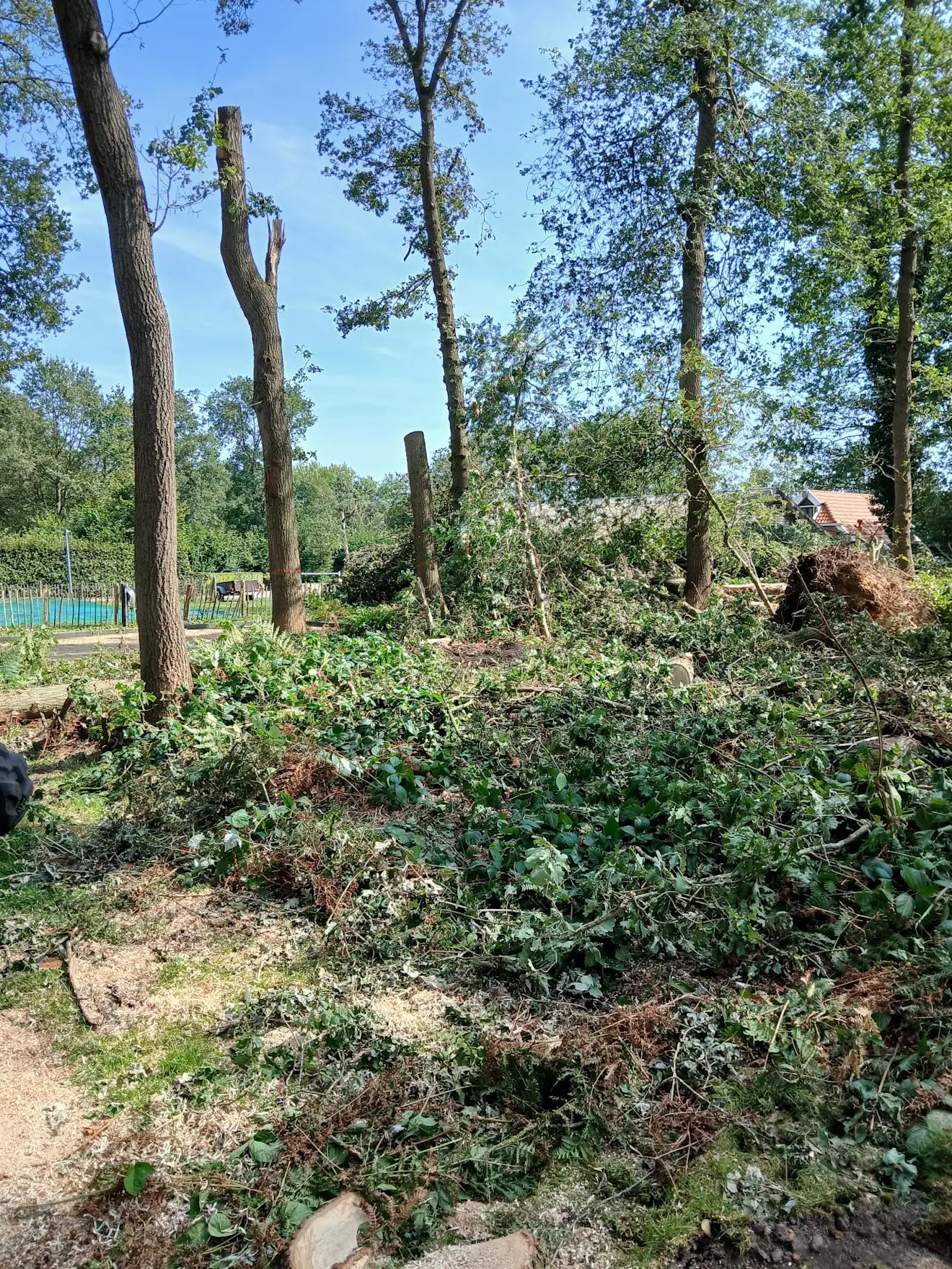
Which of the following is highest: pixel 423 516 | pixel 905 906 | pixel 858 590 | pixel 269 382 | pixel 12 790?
pixel 269 382

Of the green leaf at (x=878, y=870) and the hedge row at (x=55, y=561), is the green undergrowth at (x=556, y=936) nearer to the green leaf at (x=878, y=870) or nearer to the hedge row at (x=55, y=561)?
the green leaf at (x=878, y=870)

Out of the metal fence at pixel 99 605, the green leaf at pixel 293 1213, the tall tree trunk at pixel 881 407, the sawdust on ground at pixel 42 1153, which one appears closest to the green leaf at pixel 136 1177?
the sawdust on ground at pixel 42 1153

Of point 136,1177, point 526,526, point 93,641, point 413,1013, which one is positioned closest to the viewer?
point 136,1177

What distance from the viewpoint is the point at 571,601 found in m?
11.0

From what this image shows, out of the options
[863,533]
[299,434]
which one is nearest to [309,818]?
[863,533]

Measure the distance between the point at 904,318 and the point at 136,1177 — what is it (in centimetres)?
1619

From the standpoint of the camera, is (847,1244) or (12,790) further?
(12,790)

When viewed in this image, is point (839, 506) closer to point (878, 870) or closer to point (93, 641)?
point (93, 641)

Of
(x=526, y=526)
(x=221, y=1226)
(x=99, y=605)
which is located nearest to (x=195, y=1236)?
(x=221, y=1226)

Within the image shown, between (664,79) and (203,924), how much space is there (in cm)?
1403

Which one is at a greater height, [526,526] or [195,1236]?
[526,526]

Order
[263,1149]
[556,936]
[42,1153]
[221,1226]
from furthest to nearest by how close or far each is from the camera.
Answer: [556,936], [42,1153], [263,1149], [221,1226]

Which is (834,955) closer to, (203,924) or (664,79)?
(203,924)

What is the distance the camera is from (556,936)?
10.9ft
